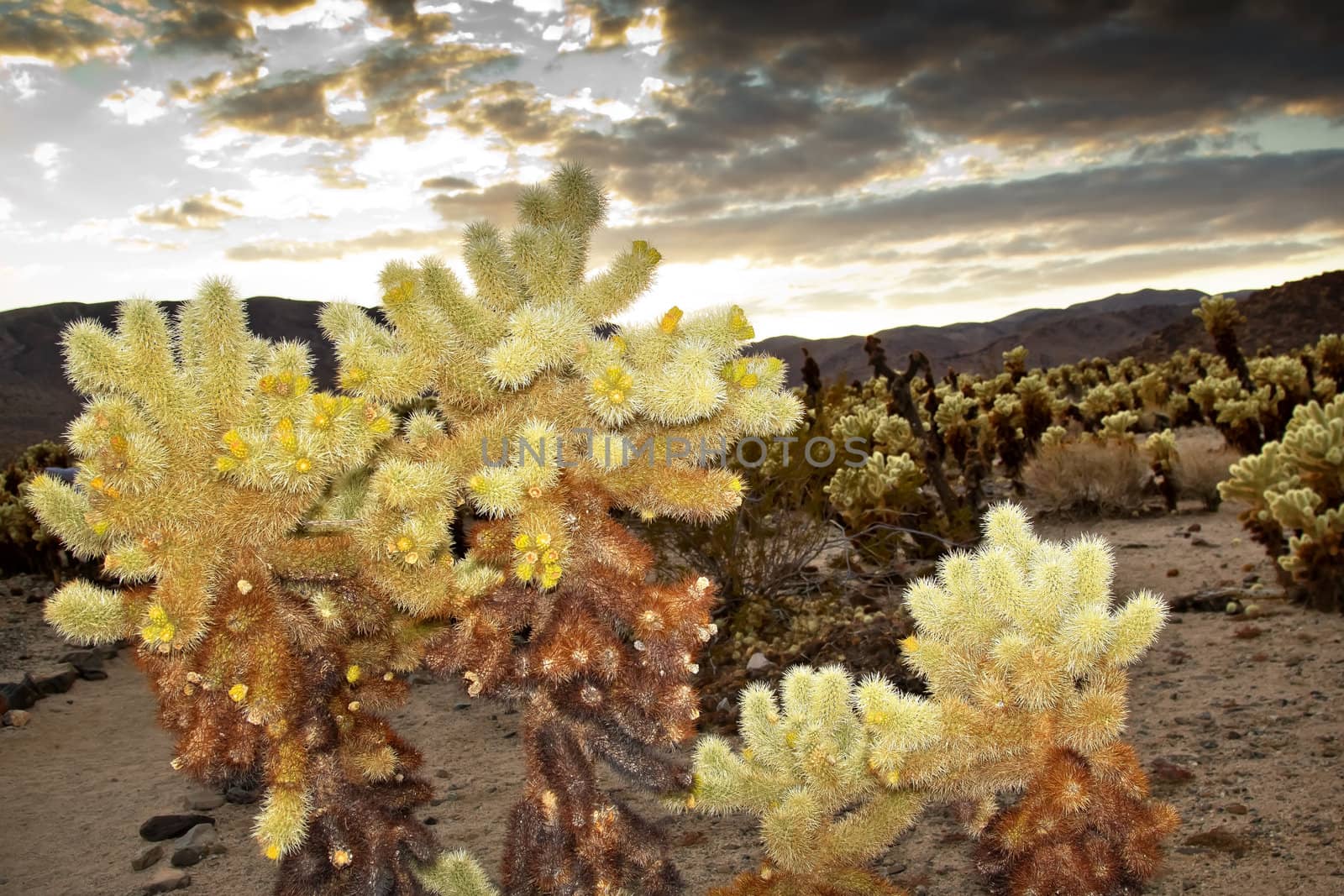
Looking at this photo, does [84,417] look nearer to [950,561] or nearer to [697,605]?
[697,605]

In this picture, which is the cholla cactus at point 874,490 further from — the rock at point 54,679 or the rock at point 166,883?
the rock at point 54,679

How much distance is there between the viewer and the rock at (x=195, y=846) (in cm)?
394

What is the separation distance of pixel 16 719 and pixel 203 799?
227 centimetres

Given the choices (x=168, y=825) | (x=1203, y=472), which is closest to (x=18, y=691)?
(x=168, y=825)

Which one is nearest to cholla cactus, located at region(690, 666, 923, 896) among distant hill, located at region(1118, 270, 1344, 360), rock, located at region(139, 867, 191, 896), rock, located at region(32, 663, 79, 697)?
rock, located at region(139, 867, 191, 896)

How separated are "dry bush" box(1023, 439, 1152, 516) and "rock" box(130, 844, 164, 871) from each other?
8505 mm

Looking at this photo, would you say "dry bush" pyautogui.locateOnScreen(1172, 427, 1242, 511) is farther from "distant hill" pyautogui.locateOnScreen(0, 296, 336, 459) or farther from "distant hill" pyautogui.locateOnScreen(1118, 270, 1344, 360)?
"distant hill" pyautogui.locateOnScreen(0, 296, 336, 459)

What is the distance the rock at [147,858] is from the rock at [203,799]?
512mm

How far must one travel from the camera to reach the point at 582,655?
2594mm

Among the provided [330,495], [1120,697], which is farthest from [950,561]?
[330,495]

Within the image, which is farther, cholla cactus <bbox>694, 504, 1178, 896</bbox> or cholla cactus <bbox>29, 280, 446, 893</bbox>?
cholla cactus <bbox>694, 504, 1178, 896</bbox>

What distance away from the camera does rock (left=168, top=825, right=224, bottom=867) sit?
3.94 m

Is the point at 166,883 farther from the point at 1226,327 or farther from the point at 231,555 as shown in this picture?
the point at 1226,327

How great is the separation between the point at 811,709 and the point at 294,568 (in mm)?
1677
